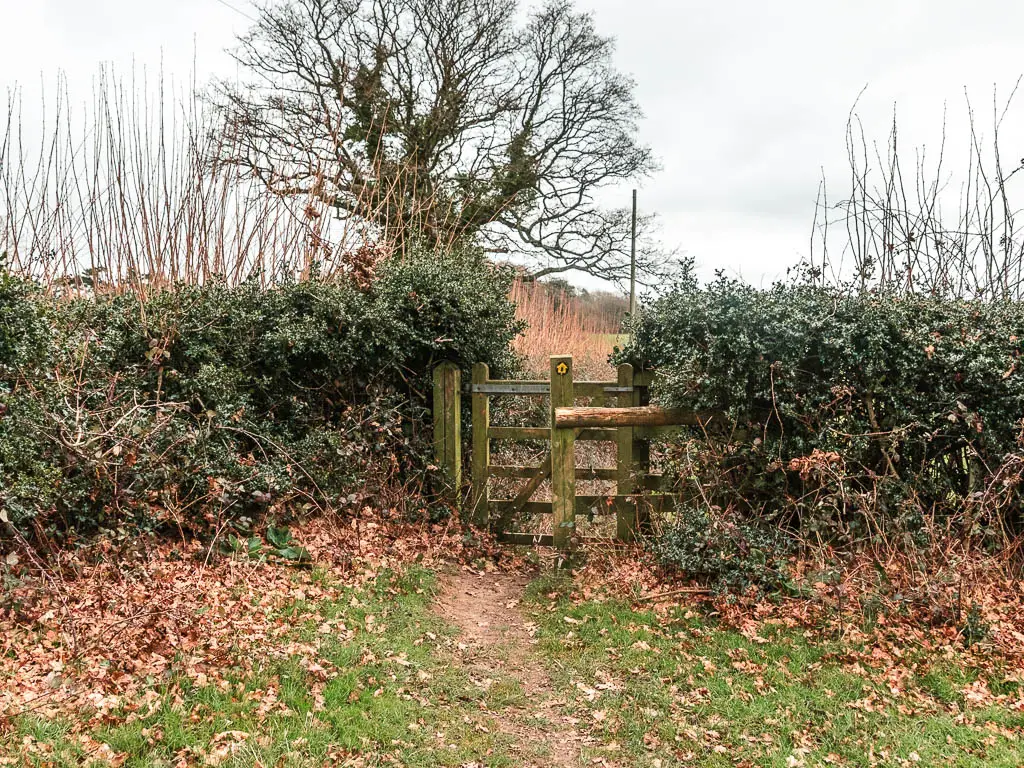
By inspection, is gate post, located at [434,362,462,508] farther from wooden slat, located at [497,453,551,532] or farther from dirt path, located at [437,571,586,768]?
dirt path, located at [437,571,586,768]

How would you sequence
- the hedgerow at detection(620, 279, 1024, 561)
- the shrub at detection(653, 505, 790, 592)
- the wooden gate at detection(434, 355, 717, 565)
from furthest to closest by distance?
the wooden gate at detection(434, 355, 717, 565) → the hedgerow at detection(620, 279, 1024, 561) → the shrub at detection(653, 505, 790, 592)

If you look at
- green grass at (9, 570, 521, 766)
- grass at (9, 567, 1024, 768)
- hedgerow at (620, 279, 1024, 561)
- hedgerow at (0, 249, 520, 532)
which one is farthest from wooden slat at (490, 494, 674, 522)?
green grass at (9, 570, 521, 766)

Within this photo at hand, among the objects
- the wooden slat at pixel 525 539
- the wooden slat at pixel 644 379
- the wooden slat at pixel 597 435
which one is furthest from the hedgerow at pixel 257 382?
the wooden slat at pixel 644 379

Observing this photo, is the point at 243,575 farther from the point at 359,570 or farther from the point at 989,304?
the point at 989,304

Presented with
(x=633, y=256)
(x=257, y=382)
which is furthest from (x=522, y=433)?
(x=633, y=256)

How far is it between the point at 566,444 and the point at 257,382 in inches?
127

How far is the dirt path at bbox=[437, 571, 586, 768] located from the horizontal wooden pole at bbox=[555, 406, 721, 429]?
61.7 inches

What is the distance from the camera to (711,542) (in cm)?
619

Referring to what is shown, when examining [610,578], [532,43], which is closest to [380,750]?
[610,578]

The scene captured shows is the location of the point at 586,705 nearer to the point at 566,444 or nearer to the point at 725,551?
the point at 725,551

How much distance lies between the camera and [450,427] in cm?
807

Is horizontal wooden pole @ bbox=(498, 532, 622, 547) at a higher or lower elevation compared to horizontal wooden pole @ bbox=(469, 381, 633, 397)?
lower

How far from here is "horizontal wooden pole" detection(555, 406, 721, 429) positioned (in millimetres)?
7117

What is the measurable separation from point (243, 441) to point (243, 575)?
1.91 metres
